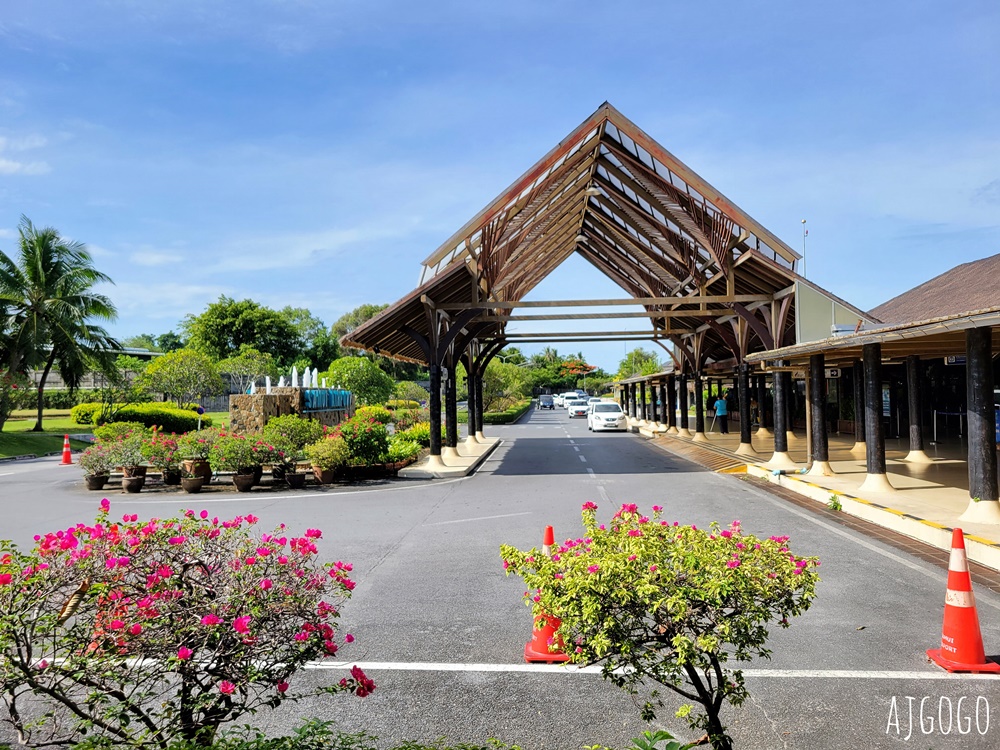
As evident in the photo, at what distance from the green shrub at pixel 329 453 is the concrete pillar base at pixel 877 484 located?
36.2 feet

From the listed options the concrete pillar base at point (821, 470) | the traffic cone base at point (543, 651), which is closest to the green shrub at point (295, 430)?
the concrete pillar base at point (821, 470)

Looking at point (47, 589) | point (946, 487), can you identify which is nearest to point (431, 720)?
point (47, 589)

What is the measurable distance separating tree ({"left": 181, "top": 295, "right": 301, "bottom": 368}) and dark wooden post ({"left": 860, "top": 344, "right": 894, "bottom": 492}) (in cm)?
6319

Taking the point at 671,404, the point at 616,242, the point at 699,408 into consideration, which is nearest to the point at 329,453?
the point at 616,242

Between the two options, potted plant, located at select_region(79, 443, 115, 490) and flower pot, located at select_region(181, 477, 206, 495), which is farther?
potted plant, located at select_region(79, 443, 115, 490)

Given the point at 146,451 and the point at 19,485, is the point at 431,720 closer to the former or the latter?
the point at 146,451

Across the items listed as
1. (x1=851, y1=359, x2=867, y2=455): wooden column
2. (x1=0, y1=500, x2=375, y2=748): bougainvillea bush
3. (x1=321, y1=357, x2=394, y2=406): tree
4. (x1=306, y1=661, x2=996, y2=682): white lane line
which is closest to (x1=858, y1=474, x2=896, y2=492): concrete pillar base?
(x1=851, y1=359, x2=867, y2=455): wooden column

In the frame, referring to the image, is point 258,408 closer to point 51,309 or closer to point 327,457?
point 327,457

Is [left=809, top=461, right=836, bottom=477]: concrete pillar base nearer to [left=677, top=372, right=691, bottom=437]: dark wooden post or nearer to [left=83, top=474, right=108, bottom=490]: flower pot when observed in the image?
[left=83, top=474, right=108, bottom=490]: flower pot

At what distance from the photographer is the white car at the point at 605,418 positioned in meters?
38.9

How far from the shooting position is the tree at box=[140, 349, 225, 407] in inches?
1725

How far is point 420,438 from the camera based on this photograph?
26812 millimetres

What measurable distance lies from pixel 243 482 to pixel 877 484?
1265cm

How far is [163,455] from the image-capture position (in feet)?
56.1
